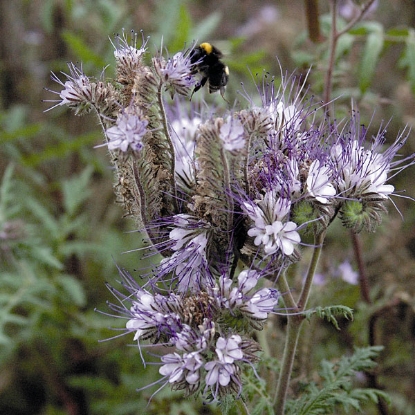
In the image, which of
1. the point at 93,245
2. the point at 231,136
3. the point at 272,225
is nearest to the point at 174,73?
the point at 231,136

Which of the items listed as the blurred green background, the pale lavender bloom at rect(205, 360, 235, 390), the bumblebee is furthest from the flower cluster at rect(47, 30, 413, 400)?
the blurred green background

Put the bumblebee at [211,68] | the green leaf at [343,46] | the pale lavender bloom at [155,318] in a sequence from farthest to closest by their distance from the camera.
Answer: the green leaf at [343,46], the bumblebee at [211,68], the pale lavender bloom at [155,318]

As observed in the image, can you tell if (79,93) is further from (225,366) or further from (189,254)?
(225,366)

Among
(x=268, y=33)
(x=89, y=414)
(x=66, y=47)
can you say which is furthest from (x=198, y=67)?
(x=268, y=33)

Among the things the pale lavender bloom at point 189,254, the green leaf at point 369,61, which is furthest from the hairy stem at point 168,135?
the green leaf at point 369,61

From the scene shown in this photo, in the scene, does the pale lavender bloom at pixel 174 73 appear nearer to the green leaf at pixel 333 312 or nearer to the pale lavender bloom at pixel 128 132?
the pale lavender bloom at pixel 128 132

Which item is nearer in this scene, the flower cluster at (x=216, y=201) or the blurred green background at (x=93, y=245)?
the flower cluster at (x=216, y=201)

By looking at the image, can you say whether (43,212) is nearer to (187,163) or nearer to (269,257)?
(187,163)
